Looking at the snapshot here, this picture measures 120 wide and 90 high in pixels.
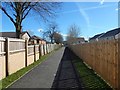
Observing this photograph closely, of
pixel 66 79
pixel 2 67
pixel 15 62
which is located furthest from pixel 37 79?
pixel 15 62

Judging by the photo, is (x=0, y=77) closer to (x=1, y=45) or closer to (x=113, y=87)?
(x=1, y=45)

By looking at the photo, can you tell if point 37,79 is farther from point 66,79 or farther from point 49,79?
point 66,79

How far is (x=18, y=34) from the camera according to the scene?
1133 inches

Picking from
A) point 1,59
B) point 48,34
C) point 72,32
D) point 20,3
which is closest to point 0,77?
point 1,59

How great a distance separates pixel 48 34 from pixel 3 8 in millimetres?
79031

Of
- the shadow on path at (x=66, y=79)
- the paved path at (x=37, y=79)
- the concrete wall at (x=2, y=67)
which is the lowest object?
the paved path at (x=37, y=79)

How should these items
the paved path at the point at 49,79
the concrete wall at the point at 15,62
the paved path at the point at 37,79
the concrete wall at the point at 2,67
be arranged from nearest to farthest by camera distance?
the paved path at the point at 49,79 < the paved path at the point at 37,79 < the concrete wall at the point at 2,67 < the concrete wall at the point at 15,62

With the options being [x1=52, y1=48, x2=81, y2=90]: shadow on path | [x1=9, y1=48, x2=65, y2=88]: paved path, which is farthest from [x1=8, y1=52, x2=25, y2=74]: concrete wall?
[x1=52, y1=48, x2=81, y2=90]: shadow on path

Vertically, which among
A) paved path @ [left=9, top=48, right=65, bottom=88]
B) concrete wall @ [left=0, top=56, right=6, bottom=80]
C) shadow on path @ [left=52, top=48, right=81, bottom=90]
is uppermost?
concrete wall @ [left=0, top=56, right=6, bottom=80]

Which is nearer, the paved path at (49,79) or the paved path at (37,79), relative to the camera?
the paved path at (49,79)

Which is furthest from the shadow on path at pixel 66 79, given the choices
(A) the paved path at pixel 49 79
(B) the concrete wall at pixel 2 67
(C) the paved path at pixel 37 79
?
(B) the concrete wall at pixel 2 67

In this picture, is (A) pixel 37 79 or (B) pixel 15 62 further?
(B) pixel 15 62

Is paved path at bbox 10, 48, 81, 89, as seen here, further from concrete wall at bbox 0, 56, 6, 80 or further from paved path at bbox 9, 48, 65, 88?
concrete wall at bbox 0, 56, 6, 80

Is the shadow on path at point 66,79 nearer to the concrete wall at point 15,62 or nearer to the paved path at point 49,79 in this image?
the paved path at point 49,79
